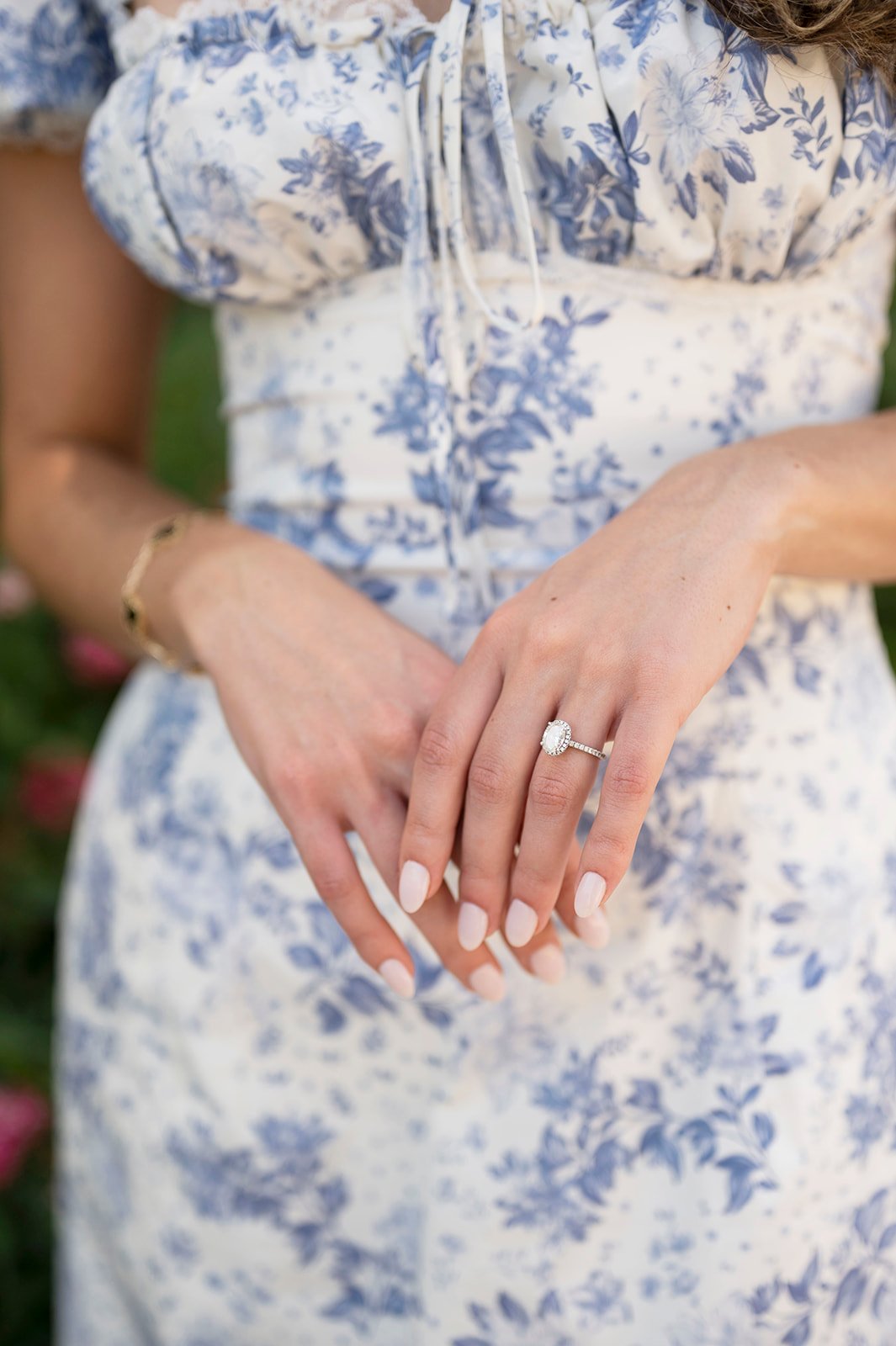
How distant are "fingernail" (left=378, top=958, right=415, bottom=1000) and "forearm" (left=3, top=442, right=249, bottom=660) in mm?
323

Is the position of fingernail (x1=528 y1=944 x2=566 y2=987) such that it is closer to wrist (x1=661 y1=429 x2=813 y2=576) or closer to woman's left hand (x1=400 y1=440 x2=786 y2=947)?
woman's left hand (x1=400 y1=440 x2=786 y2=947)

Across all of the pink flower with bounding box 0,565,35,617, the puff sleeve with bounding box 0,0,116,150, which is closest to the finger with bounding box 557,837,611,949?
the puff sleeve with bounding box 0,0,116,150

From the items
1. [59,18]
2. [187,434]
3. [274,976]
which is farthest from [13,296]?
[187,434]

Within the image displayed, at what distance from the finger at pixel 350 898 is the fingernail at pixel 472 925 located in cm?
6

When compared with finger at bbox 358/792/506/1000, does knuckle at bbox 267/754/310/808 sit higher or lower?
higher

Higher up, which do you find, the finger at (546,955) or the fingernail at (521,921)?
the fingernail at (521,921)

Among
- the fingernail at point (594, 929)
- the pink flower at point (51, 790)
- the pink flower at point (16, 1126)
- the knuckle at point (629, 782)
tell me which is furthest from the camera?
the pink flower at point (51, 790)

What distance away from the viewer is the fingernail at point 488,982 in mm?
827

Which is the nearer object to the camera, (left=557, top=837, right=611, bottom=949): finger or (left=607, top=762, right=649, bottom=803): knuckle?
(left=607, top=762, right=649, bottom=803): knuckle

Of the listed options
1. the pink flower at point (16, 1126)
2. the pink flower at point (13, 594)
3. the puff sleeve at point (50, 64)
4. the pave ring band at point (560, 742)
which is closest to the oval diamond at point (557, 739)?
the pave ring band at point (560, 742)

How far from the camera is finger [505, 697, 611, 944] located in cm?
70

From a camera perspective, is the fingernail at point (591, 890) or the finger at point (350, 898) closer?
the fingernail at point (591, 890)

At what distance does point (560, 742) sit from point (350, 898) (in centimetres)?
22

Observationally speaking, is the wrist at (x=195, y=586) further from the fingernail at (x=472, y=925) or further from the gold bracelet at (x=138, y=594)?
the fingernail at (x=472, y=925)
